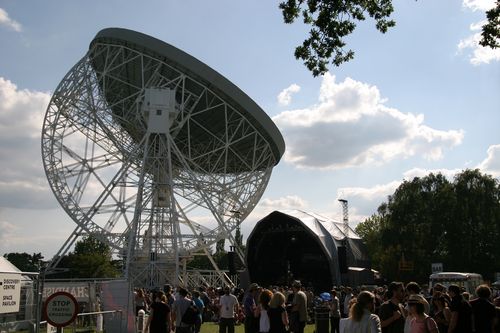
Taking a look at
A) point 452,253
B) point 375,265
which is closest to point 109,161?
point 452,253

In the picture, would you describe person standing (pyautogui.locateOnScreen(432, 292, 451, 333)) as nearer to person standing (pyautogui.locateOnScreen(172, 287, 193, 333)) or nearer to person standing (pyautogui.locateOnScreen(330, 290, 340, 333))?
person standing (pyautogui.locateOnScreen(172, 287, 193, 333))

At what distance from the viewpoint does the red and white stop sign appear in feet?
29.8

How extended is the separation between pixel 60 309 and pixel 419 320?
534 centimetres

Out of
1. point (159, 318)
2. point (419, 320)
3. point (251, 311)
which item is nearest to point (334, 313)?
point (251, 311)

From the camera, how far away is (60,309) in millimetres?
9148

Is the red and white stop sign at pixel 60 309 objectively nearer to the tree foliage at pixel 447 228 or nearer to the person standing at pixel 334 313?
the person standing at pixel 334 313

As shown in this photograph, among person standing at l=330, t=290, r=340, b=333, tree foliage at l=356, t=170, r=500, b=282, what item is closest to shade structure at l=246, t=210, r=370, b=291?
tree foliage at l=356, t=170, r=500, b=282

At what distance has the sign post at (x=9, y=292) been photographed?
10086 millimetres

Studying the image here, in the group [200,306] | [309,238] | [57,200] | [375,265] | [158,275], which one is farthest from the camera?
[375,265]

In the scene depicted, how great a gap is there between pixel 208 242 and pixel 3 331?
2499 centimetres

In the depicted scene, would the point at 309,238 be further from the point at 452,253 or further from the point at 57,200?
the point at 57,200

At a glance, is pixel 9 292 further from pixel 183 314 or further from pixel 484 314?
pixel 484 314

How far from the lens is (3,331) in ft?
35.3

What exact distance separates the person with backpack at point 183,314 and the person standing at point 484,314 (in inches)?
242
